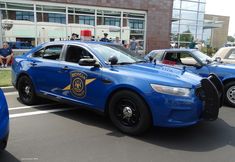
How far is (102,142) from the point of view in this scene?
4.25 meters

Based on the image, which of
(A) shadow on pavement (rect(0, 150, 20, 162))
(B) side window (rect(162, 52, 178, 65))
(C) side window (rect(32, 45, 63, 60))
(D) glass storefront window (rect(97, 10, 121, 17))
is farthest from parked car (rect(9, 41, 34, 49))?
(A) shadow on pavement (rect(0, 150, 20, 162))

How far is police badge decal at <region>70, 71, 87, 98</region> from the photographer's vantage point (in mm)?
5031

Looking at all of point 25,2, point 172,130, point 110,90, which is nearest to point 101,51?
point 110,90

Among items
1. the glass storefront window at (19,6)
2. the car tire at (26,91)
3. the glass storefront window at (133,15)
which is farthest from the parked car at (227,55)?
the glass storefront window at (133,15)

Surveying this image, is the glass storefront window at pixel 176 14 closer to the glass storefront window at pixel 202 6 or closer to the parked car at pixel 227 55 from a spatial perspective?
the glass storefront window at pixel 202 6

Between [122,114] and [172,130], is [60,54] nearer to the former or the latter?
[122,114]

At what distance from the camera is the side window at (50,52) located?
19.1 ft

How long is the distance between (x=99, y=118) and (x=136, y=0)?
15.3 meters

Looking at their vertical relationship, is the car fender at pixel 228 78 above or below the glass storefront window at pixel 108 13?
below

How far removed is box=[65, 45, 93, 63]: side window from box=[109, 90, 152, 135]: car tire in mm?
1305

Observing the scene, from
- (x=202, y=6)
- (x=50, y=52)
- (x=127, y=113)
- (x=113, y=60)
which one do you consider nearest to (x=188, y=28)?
(x=202, y=6)

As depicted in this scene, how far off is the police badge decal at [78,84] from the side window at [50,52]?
839mm

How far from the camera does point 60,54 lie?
5.70 meters

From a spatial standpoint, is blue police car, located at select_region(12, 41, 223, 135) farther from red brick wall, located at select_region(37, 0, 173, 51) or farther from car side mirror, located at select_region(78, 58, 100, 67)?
red brick wall, located at select_region(37, 0, 173, 51)
